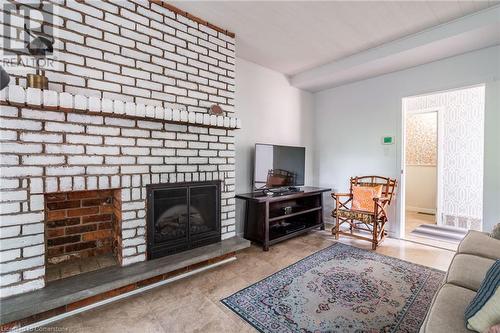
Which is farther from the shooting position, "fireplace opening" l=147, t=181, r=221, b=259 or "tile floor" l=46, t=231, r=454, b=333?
"fireplace opening" l=147, t=181, r=221, b=259

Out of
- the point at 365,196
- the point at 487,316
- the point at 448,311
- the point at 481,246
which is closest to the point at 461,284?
the point at 448,311

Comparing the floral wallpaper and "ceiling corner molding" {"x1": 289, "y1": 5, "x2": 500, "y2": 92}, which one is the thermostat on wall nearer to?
"ceiling corner molding" {"x1": 289, "y1": 5, "x2": 500, "y2": 92}

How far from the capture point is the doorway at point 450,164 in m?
3.82

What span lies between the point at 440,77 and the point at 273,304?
341 cm

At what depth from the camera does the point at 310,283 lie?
2184mm

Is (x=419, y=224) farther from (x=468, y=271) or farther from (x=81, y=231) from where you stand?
(x=81, y=231)

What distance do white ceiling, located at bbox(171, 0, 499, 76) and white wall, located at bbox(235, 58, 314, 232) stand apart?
0.45 meters

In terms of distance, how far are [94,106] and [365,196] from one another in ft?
10.6

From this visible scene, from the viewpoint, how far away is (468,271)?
138cm

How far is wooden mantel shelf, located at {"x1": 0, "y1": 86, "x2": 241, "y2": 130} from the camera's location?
150 centimetres

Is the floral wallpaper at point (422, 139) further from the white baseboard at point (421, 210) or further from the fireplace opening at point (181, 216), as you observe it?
the fireplace opening at point (181, 216)

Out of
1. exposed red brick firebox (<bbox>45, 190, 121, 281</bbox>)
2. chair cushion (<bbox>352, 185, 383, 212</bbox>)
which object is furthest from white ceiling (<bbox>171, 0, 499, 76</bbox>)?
exposed red brick firebox (<bbox>45, 190, 121, 281</bbox>)

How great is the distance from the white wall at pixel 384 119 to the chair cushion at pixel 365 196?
468 millimetres

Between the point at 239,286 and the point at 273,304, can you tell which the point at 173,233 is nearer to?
the point at 239,286
